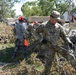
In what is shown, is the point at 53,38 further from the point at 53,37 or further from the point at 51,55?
the point at 51,55

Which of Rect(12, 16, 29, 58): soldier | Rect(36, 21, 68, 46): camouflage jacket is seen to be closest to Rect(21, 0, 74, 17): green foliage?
Rect(12, 16, 29, 58): soldier

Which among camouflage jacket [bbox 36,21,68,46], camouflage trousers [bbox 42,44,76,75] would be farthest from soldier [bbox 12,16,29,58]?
camouflage jacket [bbox 36,21,68,46]

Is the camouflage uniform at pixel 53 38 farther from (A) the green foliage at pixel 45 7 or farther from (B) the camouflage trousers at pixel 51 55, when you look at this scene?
(A) the green foliage at pixel 45 7

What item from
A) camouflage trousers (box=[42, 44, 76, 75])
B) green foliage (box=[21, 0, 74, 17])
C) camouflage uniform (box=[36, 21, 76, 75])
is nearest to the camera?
camouflage trousers (box=[42, 44, 76, 75])

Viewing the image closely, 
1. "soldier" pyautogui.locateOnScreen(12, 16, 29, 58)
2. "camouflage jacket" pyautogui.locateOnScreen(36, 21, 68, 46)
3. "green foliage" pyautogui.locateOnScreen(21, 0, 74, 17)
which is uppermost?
"camouflage jacket" pyautogui.locateOnScreen(36, 21, 68, 46)

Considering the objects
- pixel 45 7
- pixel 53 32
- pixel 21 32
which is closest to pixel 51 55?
pixel 53 32

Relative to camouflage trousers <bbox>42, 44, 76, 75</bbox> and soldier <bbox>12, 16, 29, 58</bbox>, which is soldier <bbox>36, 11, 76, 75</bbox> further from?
soldier <bbox>12, 16, 29, 58</bbox>

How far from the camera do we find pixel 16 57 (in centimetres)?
1093

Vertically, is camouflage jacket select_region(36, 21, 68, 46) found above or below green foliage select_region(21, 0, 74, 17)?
above

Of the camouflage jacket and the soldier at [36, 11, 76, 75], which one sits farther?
the camouflage jacket

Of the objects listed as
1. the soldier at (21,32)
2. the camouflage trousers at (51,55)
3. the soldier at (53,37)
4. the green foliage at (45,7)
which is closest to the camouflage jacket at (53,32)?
the soldier at (53,37)

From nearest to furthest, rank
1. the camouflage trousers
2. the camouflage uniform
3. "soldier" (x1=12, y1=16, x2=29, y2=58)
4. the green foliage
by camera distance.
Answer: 1. the camouflage trousers
2. the camouflage uniform
3. "soldier" (x1=12, y1=16, x2=29, y2=58)
4. the green foliage

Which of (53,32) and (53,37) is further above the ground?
(53,32)

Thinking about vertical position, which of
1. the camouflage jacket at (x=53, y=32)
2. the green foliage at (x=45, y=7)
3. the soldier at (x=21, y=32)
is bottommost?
the green foliage at (x=45, y=7)
